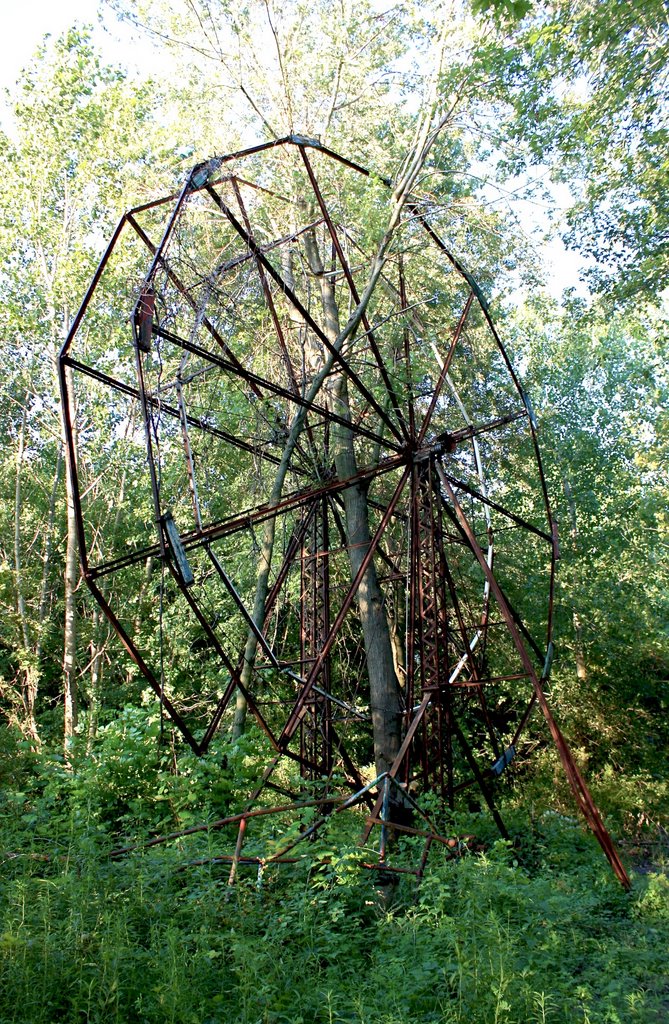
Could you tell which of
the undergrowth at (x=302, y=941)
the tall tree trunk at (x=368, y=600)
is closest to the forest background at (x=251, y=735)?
the undergrowth at (x=302, y=941)

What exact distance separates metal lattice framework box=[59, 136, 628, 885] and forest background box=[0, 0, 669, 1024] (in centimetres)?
72

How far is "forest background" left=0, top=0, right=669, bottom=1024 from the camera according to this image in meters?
4.40

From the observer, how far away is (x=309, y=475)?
37.1 ft

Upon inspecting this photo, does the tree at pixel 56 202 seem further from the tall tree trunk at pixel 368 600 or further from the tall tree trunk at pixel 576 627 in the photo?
the tall tree trunk at pixel 576 627

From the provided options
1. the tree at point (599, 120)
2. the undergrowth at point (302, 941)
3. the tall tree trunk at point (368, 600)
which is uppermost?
the tree at point (599, 120)

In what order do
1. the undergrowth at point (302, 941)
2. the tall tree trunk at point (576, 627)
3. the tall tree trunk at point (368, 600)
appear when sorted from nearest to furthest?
the undergrowth at point (302, 941) → the tall tree trunk at point (368, 600) → the tall tree trunk at point (576, 627)

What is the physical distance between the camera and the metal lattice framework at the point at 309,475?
8336 mm

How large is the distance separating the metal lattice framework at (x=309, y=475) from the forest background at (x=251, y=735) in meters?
0.72

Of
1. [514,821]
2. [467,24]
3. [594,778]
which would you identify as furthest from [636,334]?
[514,821]

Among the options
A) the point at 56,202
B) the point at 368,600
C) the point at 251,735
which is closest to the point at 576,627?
the point at 368,600

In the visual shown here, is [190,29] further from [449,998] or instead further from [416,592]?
[449,998]

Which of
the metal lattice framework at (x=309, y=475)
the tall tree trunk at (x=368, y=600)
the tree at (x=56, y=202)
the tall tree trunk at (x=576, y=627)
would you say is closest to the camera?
the metal lattice framework at (x=309, y=475)

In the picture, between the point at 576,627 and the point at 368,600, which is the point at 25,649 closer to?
the point at 368,600

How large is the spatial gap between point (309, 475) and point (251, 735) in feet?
11.8
